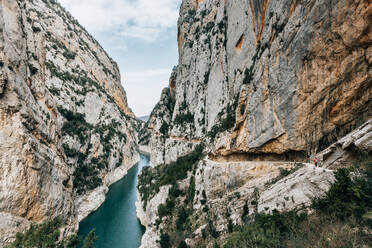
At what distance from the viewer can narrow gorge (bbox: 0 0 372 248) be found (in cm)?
843

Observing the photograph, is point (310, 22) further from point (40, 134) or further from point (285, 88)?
point (40, 134)

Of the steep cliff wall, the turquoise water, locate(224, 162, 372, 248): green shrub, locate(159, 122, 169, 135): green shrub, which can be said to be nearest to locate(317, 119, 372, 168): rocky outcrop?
locate(224, 162, 372, 248): green shrub

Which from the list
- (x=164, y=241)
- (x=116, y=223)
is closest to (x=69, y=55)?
(x=116, y=223)

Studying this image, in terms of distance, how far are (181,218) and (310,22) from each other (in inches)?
775

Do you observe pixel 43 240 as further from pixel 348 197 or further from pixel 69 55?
pixel 69 55

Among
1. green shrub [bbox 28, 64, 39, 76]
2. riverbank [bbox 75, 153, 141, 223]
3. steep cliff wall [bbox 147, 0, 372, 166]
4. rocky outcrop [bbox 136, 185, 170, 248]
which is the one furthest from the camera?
riverbank [bbox 75, 153, 141, 223]

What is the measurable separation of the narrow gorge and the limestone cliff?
0.07m

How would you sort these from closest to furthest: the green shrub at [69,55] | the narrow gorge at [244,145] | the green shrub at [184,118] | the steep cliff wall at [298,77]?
the narrow gorge at [244,145] < the steep cliff wall at [298,77] < the green shrub at [184,118] < the green shrub at [69,55]

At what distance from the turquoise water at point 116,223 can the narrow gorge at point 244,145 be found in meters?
0.22

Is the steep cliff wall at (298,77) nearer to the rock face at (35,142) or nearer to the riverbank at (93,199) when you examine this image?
the rock face at (35,142)

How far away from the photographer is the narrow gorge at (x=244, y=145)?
843cm

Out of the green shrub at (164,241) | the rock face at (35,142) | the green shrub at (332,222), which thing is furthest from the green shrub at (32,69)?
the green shrub at (332,222)

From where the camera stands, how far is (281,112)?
42.1ft

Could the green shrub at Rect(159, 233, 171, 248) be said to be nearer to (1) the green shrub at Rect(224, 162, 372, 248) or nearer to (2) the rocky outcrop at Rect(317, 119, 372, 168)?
(1) the green shrub at Rect(224, 162, 372, 248)
